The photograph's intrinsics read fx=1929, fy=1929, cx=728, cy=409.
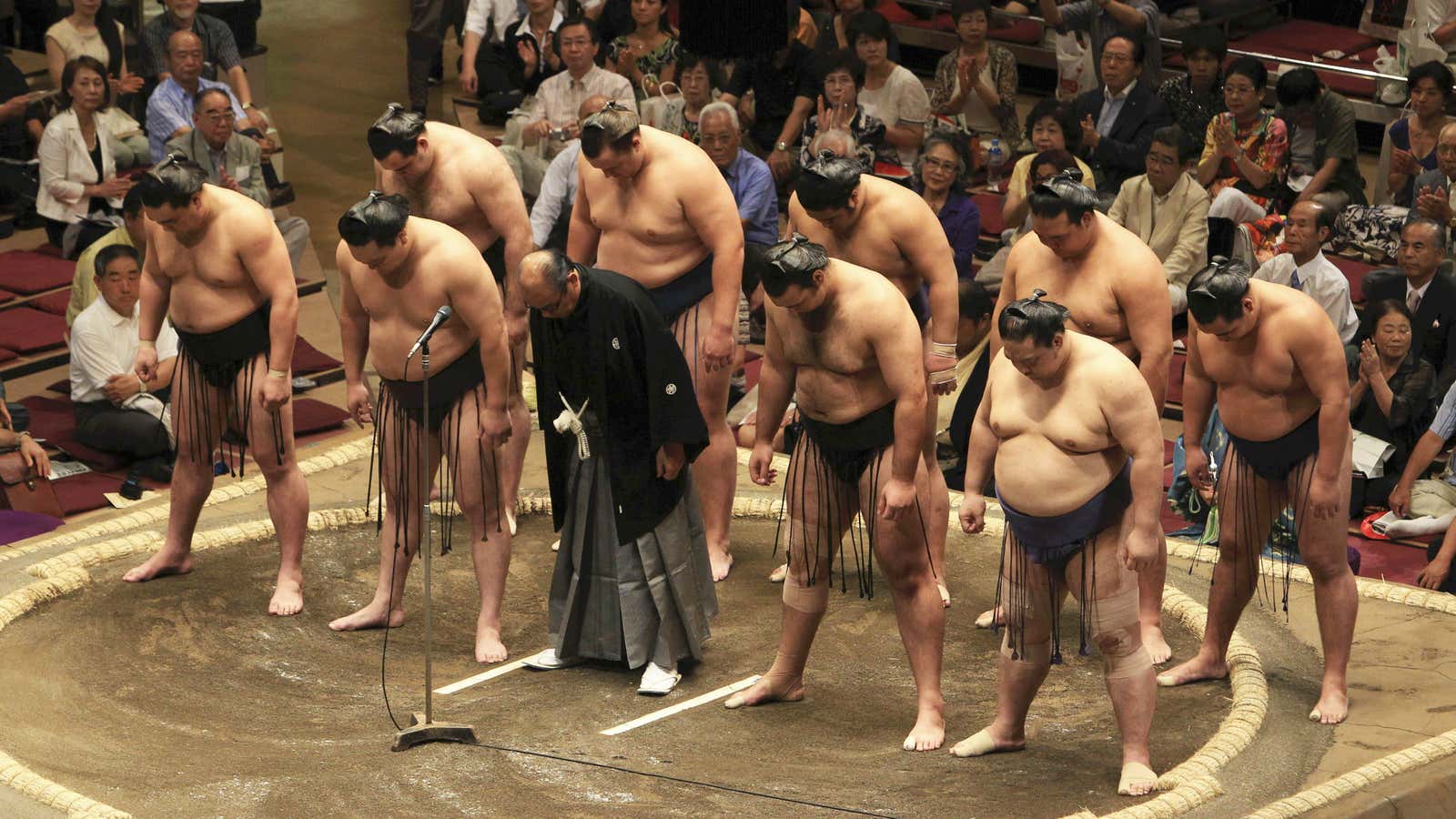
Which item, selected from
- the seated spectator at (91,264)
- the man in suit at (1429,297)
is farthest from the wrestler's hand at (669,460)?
the seated spectator at (91,264)

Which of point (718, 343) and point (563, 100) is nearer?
point (718, 343)

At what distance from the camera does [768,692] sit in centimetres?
354

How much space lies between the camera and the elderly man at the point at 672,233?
12.8 ft

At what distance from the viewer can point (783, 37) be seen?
5621mm

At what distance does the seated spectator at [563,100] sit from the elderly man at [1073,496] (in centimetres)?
300

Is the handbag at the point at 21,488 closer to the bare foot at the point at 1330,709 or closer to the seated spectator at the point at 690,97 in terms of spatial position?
the seated spectator at the point at 690,97

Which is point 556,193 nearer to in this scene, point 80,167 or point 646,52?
point 646,52

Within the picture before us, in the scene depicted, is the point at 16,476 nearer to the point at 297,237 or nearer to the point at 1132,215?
the point at 297,237

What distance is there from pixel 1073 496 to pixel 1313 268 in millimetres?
2141

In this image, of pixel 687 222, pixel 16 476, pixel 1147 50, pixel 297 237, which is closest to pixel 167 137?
pixel 297 237

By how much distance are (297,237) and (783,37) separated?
70.0 inches

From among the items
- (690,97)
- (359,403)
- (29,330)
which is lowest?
(29,330)

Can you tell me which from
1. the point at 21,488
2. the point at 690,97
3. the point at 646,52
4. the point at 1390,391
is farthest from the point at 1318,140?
the point at 21,488

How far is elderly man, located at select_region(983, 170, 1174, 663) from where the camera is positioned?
353 centimetres
